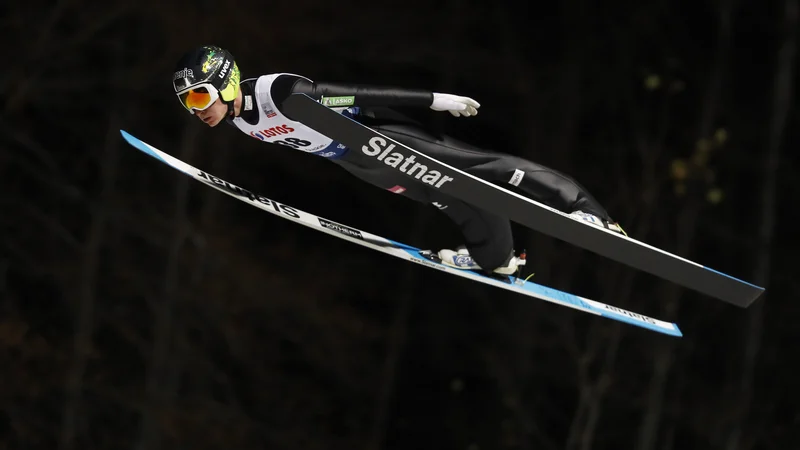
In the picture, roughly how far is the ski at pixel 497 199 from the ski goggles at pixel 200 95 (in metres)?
0.40

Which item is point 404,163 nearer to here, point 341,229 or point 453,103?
point 453,103

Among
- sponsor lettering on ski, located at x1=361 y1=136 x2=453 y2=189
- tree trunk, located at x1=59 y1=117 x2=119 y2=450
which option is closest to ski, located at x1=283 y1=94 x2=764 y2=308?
sponsor lettering on ski, located at x1=361 y1=136 x2=453 y2=189

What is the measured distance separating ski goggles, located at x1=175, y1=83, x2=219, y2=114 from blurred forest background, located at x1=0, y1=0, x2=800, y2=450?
447cm

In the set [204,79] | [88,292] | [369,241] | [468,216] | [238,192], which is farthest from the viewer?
[88,292]

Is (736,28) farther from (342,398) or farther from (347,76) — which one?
(342,398)

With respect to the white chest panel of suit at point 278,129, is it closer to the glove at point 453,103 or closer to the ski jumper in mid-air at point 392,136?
the ski jumper in mid-air at point 392,136

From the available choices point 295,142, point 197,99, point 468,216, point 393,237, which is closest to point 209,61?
point 197,99

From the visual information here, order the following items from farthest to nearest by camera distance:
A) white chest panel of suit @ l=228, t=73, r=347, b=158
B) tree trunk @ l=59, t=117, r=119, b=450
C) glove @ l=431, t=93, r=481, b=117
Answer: tree trunk @ l=59, t=117, r=119, b=450
glove @ l=431, t=93, r=481, b=117
white chest panel of suit @ l=228, t=73, r=347, b=158

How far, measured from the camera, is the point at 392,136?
5.51 meters

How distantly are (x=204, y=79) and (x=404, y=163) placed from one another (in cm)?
99

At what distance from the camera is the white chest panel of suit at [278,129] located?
5199 millimetres

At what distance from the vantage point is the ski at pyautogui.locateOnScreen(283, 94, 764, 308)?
497cm

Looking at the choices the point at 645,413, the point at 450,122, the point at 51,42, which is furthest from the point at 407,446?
the point at 51,42

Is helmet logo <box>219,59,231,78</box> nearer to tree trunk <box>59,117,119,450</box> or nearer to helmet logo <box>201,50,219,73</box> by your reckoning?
helmet logo <box>201,50,219,73</box>
